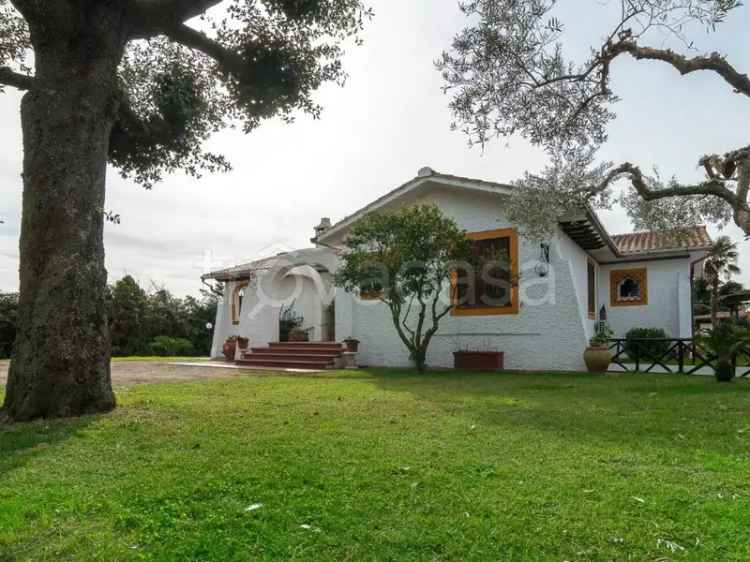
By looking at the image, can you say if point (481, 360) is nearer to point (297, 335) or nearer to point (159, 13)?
point (297, 335)

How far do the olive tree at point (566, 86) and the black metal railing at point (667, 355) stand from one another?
3679 mm

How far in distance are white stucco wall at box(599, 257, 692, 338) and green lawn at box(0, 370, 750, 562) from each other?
473 inches

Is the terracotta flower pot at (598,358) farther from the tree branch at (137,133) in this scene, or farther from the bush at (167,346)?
the bush at (167,346)

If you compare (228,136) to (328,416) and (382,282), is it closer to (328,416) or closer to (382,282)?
(382,282)

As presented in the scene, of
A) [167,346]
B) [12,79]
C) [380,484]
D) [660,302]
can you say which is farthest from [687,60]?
[167,346]

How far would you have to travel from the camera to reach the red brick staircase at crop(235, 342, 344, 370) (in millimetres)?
14930

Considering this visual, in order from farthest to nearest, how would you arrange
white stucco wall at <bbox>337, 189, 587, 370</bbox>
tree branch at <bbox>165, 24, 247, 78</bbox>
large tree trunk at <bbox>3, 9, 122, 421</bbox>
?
white stucco wall at <bbox>337, 189, 587, 370</bbox> → tree branch at <bbox>165, 24, 247, 78</bbox> → large tree trunk at <bbox>3, 9, 122, 421</bbox>

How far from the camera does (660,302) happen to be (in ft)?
58.8

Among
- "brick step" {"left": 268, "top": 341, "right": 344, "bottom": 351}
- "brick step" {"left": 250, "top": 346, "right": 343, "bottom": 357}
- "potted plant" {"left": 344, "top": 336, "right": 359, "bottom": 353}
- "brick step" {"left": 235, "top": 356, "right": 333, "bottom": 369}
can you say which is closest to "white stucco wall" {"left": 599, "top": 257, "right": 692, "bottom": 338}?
"potted plant" {"left": 344, "top": 336, "right": 359, "bottom": 353}

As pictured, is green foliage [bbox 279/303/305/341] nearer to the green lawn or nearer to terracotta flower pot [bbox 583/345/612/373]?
terracotta flower pot [bbox 583/345/612/373]

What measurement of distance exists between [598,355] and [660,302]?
7227 mm

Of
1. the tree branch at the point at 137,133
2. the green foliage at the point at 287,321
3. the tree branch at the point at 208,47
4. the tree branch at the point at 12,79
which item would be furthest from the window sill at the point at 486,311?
the tree branch at the point at 12,79

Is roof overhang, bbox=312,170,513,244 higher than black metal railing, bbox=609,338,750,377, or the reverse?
roof overhang, bbox=312,170,513,244

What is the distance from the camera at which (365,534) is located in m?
2.74
